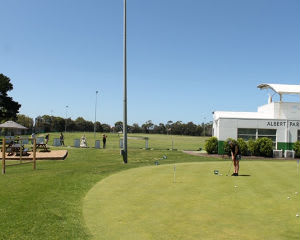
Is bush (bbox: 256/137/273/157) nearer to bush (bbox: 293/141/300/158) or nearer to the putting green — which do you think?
bush (bbox: 293/141/300/158)

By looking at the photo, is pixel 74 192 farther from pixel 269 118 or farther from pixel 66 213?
pixel 269 118

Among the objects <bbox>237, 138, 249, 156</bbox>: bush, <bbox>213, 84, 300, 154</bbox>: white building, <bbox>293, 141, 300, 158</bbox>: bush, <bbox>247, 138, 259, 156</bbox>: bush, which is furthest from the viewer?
<bbox>213, 84, 300, 154</bbox>: white building

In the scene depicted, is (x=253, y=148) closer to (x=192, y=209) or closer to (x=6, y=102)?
(x=192, y=209)

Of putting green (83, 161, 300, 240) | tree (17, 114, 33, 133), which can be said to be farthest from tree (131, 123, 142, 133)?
putting green (83, 161, 300, 240)

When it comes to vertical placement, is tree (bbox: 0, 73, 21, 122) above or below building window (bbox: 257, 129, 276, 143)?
above

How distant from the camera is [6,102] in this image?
64.1m

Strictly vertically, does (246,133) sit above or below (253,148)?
above

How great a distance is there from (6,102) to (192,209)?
65713mm

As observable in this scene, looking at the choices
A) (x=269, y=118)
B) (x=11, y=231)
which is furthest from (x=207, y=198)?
(x=269, y=118)

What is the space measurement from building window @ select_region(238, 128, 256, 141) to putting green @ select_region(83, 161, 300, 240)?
18797mm

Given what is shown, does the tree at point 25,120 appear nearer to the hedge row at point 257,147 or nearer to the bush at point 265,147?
the hedge row at point 257,147

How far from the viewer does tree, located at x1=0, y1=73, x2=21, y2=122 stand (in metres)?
63.1

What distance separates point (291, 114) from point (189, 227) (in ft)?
93.8

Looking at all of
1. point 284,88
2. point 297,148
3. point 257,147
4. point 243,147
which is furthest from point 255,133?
point 284,88
